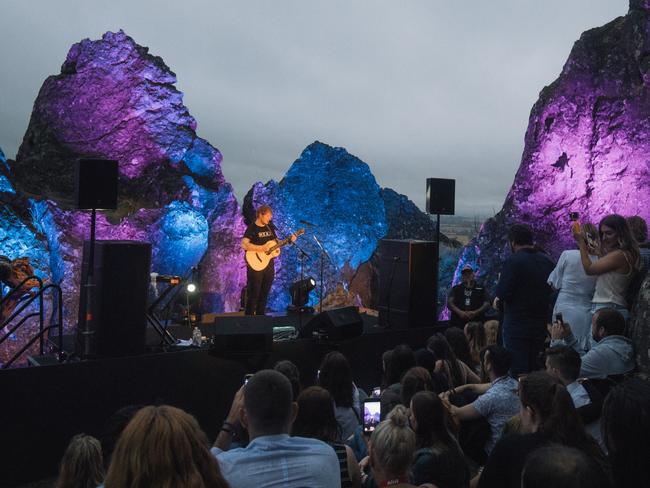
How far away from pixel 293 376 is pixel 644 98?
280 inches

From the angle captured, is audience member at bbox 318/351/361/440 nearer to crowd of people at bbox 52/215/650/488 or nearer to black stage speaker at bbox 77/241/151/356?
crowd of people at bbox 52/215/650/488

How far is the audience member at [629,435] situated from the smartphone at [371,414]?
173cm

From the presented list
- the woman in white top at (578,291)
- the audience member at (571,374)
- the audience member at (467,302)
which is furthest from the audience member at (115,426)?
the audience member at (467,302)

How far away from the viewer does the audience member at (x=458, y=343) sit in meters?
4.64

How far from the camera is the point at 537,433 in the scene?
2.19 m

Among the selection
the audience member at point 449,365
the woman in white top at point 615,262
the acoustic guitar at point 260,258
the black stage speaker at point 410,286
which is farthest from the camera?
the acoustic guitar at point 260,258

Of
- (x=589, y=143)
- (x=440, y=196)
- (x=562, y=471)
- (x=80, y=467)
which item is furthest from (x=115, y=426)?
(x=589, y=143)

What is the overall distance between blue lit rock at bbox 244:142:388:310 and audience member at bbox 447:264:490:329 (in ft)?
15.7

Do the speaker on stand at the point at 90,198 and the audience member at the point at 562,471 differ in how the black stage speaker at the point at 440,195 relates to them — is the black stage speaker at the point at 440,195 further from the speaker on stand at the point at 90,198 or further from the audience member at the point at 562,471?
the audience member at the point at 562,471

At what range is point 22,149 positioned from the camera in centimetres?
1055

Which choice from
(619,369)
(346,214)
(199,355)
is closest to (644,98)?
(346,214)

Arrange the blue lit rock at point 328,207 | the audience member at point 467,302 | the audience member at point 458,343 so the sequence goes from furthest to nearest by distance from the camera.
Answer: the blue lit rock at point 328,207 → the audience member at point 467,302 → the audience member at point 458,343

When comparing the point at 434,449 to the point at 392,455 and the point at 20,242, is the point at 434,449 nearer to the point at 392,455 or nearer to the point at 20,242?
the point at 392,455

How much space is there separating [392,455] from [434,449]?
0.47 meters
